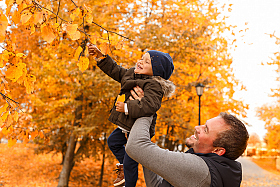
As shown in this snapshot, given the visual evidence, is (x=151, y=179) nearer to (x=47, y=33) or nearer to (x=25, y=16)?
(x=47, y=33)

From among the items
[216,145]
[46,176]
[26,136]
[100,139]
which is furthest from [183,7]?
[46,176]

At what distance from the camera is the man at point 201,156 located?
1366mm

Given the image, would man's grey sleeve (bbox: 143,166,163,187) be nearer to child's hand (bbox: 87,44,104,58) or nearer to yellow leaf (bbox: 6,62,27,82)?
child's hand (bbox: 87,44,104,58)

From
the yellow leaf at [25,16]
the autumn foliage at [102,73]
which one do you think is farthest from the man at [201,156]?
the autumn foliage at [102,73]

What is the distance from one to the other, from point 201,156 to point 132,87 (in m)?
0.79

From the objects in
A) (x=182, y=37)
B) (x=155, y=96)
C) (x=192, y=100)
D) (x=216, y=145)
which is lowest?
(x=192, y=100)

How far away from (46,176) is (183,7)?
11425mm

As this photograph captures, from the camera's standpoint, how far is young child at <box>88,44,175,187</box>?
1695mm

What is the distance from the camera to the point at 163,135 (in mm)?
10727

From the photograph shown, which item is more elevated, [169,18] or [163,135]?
[169,18]

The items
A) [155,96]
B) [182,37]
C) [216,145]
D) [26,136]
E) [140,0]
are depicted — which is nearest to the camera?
[216,145]

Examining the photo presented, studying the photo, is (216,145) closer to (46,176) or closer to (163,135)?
(163,135)

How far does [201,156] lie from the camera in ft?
5.01

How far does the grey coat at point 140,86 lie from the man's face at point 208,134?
1.20ft
